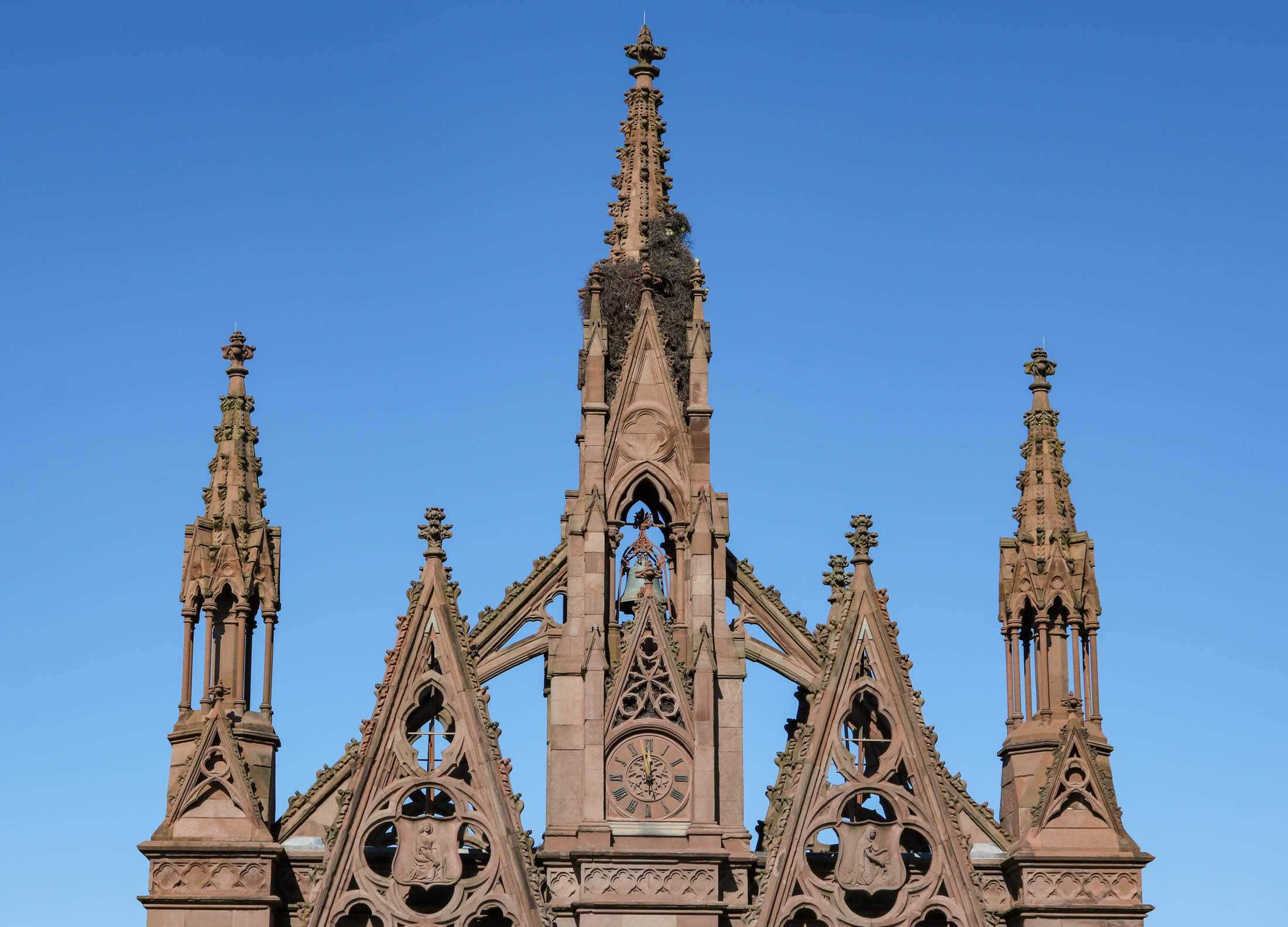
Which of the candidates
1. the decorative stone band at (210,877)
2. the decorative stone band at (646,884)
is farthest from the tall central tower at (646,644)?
the decorative stone band at (210,877)

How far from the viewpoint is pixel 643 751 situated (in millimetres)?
33156

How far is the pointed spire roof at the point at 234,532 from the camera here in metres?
33.7

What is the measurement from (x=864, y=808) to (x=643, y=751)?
2553 mm

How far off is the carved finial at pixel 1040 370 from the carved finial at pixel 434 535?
7049 mm

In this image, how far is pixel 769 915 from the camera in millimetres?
32594

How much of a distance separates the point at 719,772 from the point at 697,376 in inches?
181

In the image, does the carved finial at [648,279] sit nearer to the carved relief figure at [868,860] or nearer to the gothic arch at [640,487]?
the gothic arch at [640,487]

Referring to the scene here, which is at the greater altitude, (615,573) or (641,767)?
(615,573)

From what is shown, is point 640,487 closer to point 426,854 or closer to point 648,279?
point 648,279

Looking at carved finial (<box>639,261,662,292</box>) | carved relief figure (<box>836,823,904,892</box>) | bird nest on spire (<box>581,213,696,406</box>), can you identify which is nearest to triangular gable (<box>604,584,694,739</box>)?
carved relief figure (<box>836,823,904,892</box>)

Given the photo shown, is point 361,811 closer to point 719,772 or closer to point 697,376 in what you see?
point 719,772

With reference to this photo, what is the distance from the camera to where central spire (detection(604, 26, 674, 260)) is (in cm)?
3694

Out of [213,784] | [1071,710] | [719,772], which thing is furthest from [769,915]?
[213,784]

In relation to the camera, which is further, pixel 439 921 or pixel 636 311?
pixel 636 311
